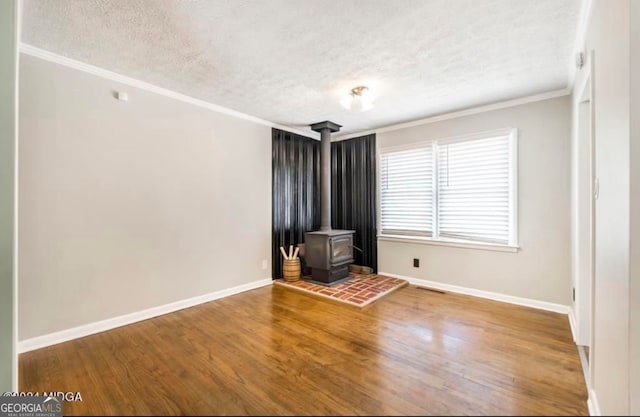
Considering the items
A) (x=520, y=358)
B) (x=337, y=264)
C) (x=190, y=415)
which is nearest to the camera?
(x=190, y=415)

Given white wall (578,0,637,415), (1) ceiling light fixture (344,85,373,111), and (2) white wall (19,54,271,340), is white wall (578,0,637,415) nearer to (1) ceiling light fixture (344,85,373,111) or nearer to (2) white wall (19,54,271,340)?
(1) ceiling light fixture (344,85,373,111)

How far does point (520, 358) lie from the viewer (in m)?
1.55

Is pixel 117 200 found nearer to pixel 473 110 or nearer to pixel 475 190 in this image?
pixel 475 190

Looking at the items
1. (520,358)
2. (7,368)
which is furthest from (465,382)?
(7,368)

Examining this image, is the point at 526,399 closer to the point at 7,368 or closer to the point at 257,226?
the point at 7,368

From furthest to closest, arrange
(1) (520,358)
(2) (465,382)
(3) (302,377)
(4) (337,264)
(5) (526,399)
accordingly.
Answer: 1. (4) (337,264)
2. (1) (520,358)
3. (3) (302,377)
4. (2) (465,382)
5. (5) (526,399)

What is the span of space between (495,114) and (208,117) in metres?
3.43

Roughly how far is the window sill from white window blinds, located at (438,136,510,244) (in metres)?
0.07

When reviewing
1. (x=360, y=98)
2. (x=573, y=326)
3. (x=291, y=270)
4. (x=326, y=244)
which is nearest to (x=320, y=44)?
(x=360, y=98)

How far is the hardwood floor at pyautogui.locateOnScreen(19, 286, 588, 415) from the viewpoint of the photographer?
0.62 m

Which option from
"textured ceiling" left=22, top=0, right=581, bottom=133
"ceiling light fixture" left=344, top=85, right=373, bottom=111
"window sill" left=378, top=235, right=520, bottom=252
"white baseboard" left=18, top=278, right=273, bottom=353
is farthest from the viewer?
"window sill" left=378, top=235, right=520, bottom=252

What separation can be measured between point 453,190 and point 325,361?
9.43 ft

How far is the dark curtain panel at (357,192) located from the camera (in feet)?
14.6

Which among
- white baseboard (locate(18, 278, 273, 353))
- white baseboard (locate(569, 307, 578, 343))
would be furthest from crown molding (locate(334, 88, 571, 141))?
white baseboard (locate(18, 278, 273, 353))
